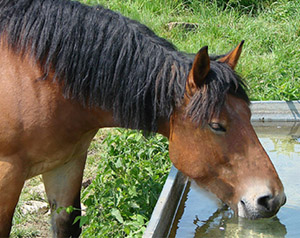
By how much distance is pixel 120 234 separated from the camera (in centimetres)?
352

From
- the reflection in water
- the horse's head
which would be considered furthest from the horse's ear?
the reflection in water

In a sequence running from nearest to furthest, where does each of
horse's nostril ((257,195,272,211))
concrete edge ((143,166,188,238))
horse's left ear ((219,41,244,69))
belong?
1. horse's nostril ((257,195,272,211))
2. horse's left ear ((219,41,244,69))
3. concrete edge ((143,166,188,238))

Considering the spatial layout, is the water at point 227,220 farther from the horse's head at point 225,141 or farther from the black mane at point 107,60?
the black mane at point 107,60

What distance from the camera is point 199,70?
9.27ft

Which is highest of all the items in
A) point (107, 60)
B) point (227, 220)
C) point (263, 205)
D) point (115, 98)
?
point (107, 60)

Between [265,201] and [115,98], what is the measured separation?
0.93m

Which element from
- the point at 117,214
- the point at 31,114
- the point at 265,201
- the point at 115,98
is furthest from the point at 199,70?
the point at 117,214

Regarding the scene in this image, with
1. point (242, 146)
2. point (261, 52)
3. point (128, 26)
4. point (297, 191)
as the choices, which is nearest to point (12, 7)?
point (128, 26)

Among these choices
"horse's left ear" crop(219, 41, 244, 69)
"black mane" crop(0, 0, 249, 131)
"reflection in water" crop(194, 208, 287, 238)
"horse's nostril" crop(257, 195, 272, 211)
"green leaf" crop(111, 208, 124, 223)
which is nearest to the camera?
"horse's nostril" crop(257, 195, 272, 211)

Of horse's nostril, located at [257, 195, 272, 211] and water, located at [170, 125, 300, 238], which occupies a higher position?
horse's nostril, located at [257, 195, 272, 211]

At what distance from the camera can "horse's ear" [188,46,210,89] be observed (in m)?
2.78

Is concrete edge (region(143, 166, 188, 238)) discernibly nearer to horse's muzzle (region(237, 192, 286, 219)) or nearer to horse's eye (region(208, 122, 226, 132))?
horse's muzzle (region(237, 192, 286, 219))

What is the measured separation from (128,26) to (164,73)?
0.37 metres

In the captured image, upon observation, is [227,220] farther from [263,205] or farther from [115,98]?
[115,98]
